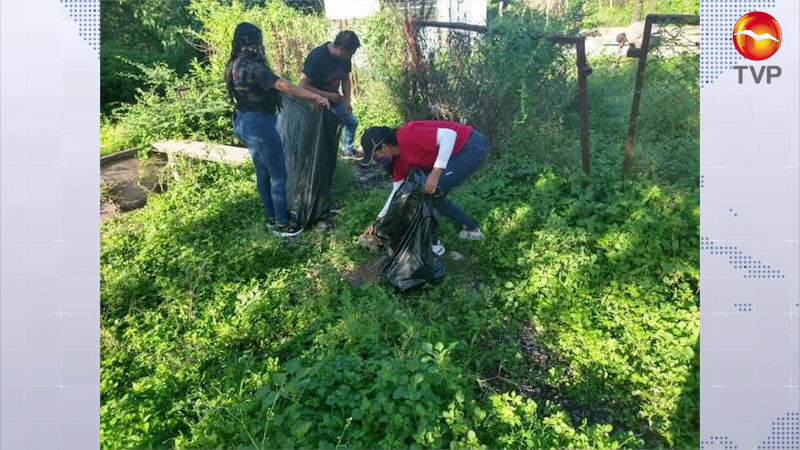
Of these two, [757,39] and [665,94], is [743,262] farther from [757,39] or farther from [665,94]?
[665,94]

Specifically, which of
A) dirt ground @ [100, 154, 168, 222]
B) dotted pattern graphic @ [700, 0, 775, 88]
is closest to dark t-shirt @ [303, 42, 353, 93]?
dirt ground @ [100, 154, 168, 222]

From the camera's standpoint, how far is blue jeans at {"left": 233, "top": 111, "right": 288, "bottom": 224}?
3.87 meters

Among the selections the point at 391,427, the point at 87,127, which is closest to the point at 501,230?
the point at 391,427

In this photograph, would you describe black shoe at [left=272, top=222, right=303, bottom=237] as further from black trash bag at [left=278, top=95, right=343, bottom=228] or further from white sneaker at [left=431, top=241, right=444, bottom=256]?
white sneaker at [left=431, top=241, right=444, bottom=256]

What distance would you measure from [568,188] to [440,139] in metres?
1.47

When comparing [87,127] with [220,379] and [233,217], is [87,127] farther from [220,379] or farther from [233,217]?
[233,217]

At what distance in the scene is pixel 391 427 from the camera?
7.58 feet

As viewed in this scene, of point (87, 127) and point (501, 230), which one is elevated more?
point (87, 127)

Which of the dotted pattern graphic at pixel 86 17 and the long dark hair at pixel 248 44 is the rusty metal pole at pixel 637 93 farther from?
the dotted pattern graphic at pixel 86 17

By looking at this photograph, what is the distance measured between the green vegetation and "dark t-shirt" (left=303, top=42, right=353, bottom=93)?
42 cm

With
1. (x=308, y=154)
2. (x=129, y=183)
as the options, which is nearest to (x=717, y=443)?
(x=308, y=154)

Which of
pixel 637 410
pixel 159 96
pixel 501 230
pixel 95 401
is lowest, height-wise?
pixel 637 410

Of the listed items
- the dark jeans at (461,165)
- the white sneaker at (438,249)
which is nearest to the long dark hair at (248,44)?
→ the dark jeans at (461,165)

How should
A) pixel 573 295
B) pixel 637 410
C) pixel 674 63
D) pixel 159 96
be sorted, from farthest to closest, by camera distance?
pixel 159 96, pixel 674 63, pixel 573 295, pixel 637 410
